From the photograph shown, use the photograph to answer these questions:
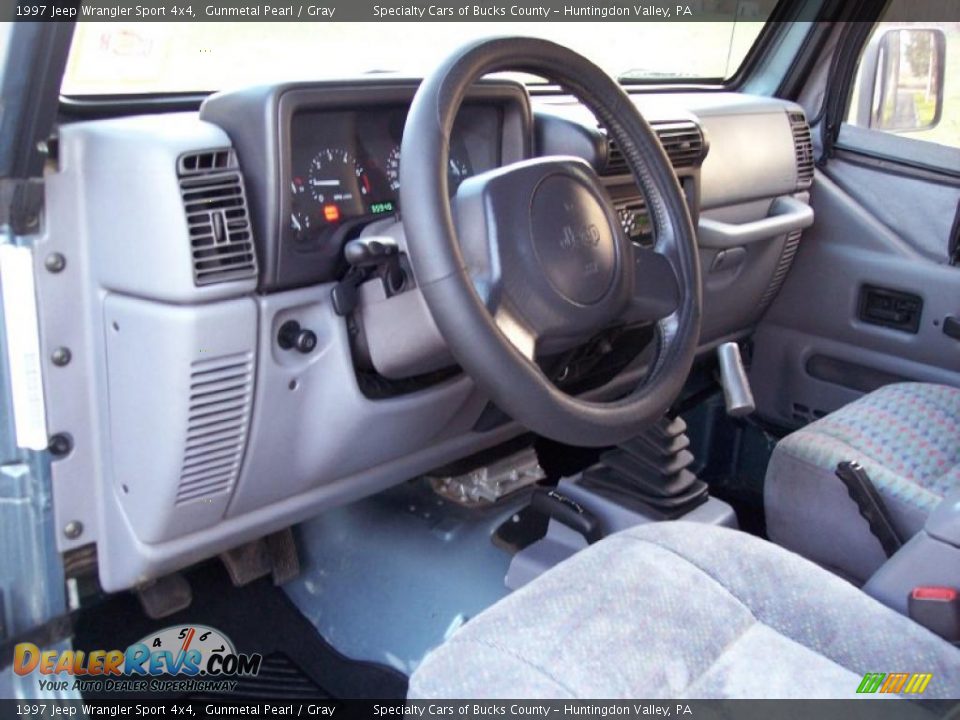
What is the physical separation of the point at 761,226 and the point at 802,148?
359mm

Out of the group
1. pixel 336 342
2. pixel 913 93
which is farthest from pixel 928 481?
pixel 913 93

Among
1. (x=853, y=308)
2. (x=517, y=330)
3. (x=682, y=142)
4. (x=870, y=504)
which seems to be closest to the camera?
(x=517, y=330)

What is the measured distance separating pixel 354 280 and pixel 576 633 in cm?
59

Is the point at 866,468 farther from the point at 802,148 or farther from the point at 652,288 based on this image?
the point at 802,148

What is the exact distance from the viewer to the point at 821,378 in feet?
8.88

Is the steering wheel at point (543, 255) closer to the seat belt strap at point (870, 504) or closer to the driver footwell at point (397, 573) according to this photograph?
Answer: the seat belt strap at point (870, 504)

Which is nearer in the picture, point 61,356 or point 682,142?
point 61,356

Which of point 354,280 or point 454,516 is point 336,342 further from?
point 454,516

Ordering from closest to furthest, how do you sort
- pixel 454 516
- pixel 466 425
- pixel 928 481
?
1. pixel 928 481
2. pixel 466 425
3. pixel 454 516

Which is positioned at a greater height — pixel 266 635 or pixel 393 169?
pixel 393 169

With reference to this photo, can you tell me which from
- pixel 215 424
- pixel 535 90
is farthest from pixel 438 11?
pixel 215 424

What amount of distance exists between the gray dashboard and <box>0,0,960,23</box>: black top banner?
0.20 metres

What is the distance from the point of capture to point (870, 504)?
173 centimetres

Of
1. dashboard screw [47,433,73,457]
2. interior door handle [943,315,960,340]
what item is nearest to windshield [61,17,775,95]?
dashboard screw [47,433,73,457]
